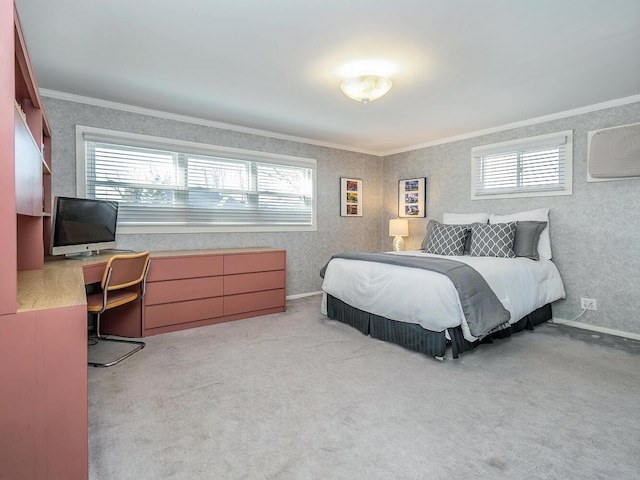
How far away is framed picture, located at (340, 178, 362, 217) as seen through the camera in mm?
5211

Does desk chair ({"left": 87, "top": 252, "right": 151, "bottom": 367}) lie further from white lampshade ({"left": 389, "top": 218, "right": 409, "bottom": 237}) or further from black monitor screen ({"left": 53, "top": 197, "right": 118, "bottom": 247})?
white lampshade ({"left": 389, "top": 218, "right": 409, "bottom": 237})

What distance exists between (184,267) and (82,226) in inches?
35.3

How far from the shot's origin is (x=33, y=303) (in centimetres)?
116

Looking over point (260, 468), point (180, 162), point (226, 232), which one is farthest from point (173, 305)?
point (260, 468)

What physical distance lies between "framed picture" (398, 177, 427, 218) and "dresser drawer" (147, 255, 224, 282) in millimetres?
2912

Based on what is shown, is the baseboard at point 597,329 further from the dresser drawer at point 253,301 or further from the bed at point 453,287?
the dresser drawer at point 253,301

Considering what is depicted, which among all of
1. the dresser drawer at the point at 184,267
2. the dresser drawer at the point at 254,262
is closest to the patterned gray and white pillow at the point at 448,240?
the dresser drawer at the point at 254,262

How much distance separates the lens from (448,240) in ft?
13.2

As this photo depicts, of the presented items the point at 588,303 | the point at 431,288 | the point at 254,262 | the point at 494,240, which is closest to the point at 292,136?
the point at 254,262

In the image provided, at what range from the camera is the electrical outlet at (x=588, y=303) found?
11.5 ft

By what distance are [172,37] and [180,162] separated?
1.83m

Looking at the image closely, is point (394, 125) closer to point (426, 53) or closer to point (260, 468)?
point (426, 53)

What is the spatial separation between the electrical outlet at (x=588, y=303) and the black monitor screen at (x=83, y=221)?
4.66 meters

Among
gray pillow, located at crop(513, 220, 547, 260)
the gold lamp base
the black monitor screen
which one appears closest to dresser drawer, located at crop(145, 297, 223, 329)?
the black monitor screen
